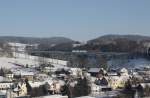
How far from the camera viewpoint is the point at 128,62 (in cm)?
4138

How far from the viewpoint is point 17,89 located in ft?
67.4

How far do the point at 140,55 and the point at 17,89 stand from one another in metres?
26.7

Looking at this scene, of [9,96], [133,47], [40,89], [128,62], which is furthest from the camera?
[133,47]

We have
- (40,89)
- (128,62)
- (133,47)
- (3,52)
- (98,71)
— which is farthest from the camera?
(133,47)

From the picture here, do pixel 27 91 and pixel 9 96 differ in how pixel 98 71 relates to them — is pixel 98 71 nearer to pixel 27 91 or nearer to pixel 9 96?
pixel 27 91

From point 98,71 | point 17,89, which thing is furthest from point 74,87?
point 98,71

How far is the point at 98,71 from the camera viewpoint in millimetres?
28312

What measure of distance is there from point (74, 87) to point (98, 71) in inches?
383

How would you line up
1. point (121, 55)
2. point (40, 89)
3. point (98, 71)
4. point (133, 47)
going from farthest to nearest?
point (133, 47) → point (121, 55) → point (98, 71) → point (40, 89)

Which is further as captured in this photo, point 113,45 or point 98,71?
point 113,45

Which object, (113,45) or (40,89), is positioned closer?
(40,89)

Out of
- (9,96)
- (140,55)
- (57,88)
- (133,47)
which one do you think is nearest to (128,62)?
(140,55)

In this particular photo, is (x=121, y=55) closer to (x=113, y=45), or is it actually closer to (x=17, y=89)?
(x=113, y=45)

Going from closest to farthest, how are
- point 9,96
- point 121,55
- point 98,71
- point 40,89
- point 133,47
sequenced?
point 9,96
point 40,89
point 98,71
point 121,55
point 133,47
